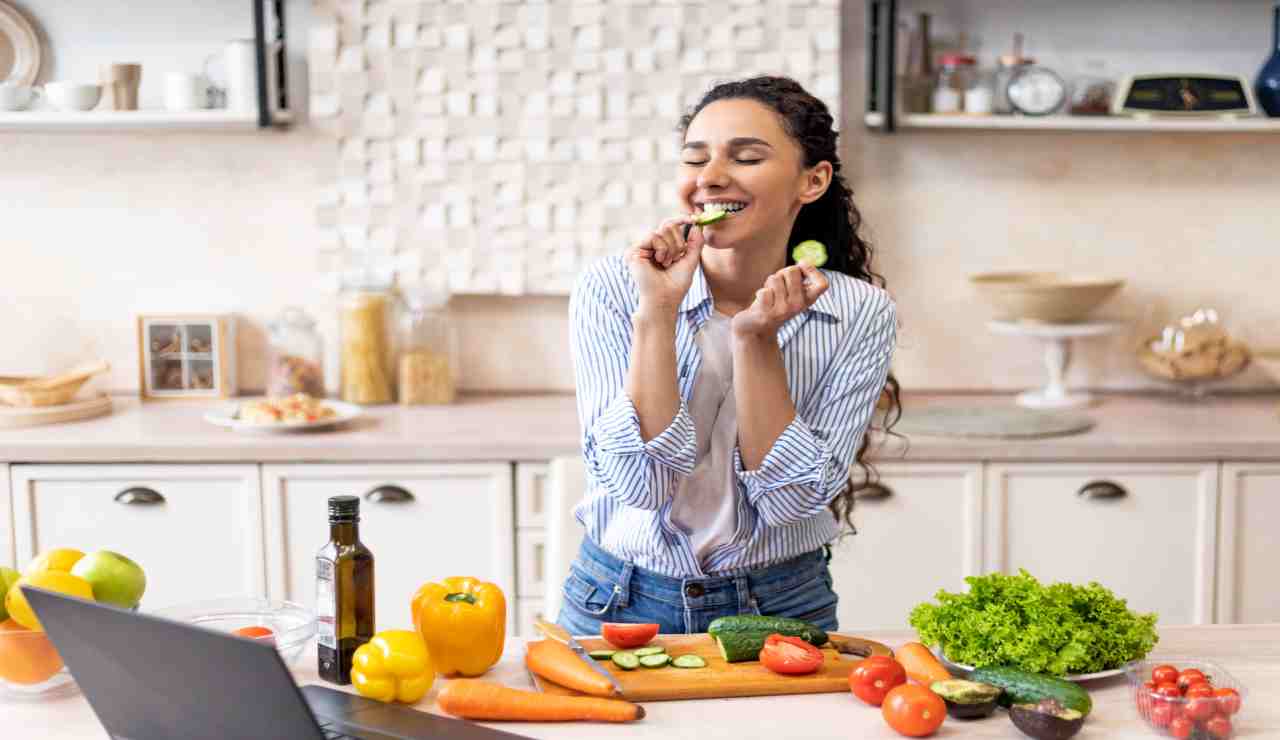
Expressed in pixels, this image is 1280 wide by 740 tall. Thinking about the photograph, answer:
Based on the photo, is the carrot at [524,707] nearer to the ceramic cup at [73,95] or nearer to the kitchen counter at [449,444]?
the kitchen counter at [449,444]

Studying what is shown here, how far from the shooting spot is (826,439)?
1856mm

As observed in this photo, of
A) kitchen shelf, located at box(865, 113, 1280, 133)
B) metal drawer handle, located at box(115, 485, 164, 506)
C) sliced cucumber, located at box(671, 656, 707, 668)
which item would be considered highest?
kitchen shelf, located at box(865, 113, 1280, 133)

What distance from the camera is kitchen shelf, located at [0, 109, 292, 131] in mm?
3219

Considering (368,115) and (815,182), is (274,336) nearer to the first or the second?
(368,115)

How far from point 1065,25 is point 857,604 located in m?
1.59

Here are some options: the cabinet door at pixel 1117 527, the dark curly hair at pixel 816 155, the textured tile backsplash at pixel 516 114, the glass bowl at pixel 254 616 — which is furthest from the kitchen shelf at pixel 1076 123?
the glass bowl at pixel 254 616

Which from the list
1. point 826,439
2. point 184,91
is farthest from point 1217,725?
point 184,91

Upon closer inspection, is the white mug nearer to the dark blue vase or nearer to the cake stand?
the cake stand

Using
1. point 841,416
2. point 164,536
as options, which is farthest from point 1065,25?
point 164,536

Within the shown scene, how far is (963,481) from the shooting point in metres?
2.98

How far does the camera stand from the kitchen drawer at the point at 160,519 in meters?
2.94

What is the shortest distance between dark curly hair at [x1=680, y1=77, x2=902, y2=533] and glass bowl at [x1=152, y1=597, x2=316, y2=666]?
0.88 meters

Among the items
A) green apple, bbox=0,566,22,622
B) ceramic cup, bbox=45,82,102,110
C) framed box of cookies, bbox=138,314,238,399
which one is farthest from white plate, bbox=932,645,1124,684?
ceramic cup, bbox=45,82,102,110

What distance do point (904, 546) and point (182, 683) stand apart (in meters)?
2.09
